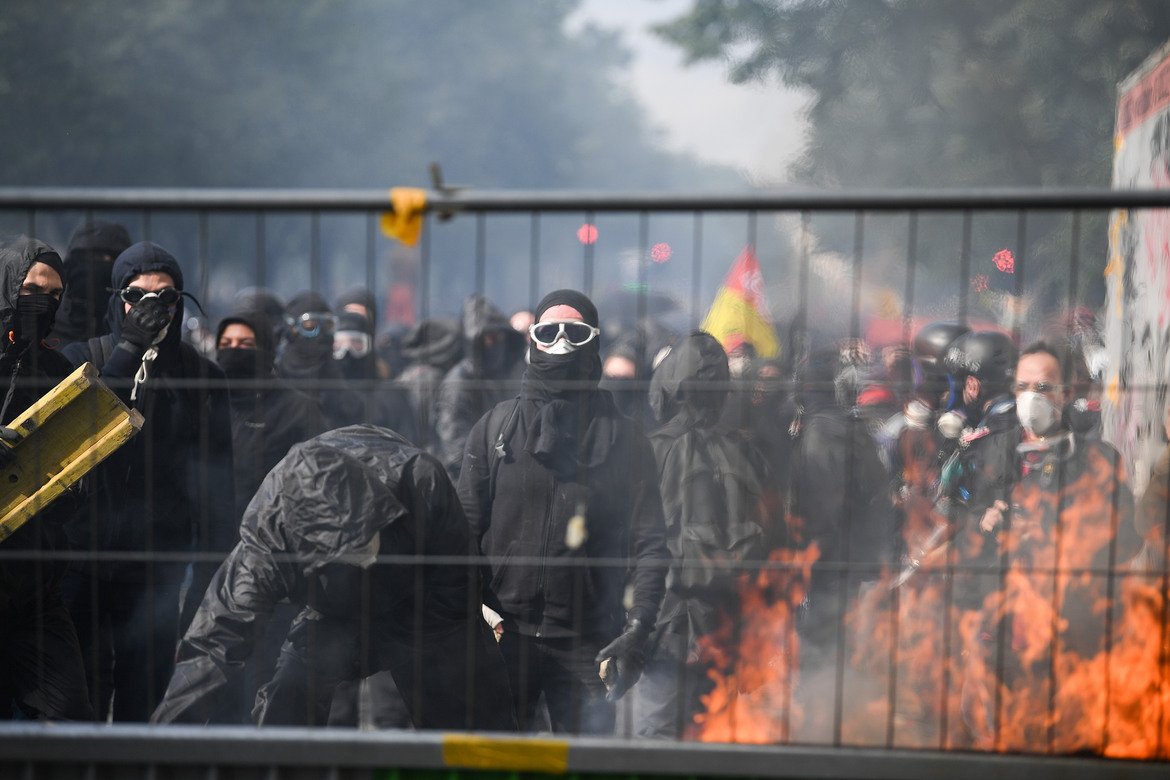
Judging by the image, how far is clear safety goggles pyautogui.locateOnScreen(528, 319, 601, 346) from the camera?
13.9 ft

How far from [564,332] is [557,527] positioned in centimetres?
65

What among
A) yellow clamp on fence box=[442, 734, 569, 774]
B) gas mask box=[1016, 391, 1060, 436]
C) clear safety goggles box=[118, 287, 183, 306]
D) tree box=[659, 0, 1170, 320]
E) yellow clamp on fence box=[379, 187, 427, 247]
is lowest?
yellow clamp on fence box=[442, 734, 569, 774]

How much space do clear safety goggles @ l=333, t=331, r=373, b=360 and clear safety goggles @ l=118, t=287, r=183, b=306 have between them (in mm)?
2760

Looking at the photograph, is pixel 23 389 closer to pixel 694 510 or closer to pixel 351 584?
pixel 351 584

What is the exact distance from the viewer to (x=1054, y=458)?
14.4 feet

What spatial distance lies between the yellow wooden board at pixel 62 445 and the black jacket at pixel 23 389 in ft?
0.20

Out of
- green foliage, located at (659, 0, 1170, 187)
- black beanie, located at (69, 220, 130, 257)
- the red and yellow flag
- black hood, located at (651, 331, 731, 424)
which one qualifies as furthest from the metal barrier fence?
green foliage, located at (659, 0, 1170, 187)

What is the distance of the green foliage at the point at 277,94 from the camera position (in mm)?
24750

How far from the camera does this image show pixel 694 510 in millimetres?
4379

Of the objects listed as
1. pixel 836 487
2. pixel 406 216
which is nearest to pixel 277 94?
pixel 836 487

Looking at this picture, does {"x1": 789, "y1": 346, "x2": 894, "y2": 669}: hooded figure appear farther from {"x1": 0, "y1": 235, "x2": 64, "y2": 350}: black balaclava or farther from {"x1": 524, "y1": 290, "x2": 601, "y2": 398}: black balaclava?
{"x1": 0, "y1": 235, "x2": 64, "y2": 350}: black balaclava

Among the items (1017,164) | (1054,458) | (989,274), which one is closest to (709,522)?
(1054,458)

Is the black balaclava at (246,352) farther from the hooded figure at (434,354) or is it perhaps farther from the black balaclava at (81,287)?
the hooded figure at (434,354)

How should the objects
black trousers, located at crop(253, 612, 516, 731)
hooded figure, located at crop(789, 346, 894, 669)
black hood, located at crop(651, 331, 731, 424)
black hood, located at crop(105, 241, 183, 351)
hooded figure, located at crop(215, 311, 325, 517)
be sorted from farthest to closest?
hooded figure, located at crop(215, 311, 325, 517), hooded figure, located at crop(789, 346, 894, 669), black hood, located at crop(651, 331, 731, 424), black hood, located at crop(105, 241, 183, 351), black trousers, located at crop(253, 612, 516, 731)
